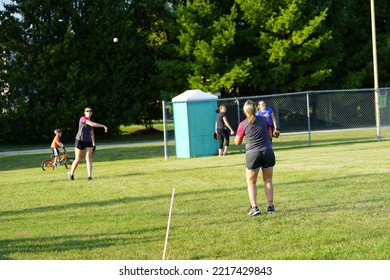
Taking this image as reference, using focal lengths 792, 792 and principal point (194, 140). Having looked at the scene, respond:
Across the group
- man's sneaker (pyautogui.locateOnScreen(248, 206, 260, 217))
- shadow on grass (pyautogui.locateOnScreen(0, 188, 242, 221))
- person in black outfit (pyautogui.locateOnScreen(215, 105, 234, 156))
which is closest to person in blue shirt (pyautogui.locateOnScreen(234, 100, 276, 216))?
man's sneaker (pyautogui.locateOnScreen(248, 206, 260, 217))

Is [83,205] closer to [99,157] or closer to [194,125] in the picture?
[194,125]

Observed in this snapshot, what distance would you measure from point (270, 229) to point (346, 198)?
3.26 metres

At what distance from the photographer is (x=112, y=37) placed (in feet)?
165

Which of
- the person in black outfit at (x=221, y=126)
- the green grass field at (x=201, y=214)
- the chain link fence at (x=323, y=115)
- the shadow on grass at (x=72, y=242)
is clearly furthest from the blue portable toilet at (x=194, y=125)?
the shadow on grass at (x=72, y=242)

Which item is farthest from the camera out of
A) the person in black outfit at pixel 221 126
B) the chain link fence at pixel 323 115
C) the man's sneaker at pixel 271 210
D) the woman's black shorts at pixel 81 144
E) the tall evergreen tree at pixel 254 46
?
the tall evergreen tree at pixel 254 46

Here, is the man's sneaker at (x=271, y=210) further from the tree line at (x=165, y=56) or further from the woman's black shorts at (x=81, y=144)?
the tree line at (x=165, y=56)

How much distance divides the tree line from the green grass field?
24.8 m

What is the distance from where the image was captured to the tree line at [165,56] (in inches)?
1855

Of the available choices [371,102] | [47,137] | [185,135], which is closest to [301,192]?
[185,135]

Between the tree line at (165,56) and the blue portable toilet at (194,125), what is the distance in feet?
60.3

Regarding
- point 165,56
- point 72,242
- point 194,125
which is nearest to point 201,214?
point 72,242

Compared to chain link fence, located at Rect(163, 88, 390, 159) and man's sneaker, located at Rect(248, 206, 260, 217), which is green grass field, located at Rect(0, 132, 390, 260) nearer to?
man's sneaker, located at Rect(248, 206, 260, 217)

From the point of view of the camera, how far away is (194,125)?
90.2 feet

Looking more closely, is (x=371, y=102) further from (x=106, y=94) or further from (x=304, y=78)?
(x=106, y=94)
